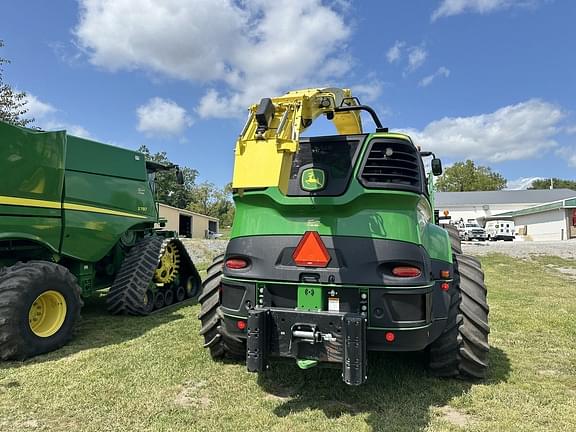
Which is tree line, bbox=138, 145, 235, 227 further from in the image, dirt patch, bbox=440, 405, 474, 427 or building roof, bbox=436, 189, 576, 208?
dirt patch, bbox=440, 405, 474, 427

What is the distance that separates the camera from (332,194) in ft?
12.0

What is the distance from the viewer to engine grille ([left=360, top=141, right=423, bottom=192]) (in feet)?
11.8

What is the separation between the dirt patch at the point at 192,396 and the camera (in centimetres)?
368

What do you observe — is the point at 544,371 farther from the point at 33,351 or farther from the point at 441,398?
the point at 33,351

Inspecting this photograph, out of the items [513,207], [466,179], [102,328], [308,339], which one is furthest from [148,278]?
[466,179]

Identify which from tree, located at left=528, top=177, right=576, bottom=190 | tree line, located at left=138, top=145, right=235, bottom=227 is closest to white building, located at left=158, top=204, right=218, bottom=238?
tree line, located at left=138, top=145, right=235, bottom=227

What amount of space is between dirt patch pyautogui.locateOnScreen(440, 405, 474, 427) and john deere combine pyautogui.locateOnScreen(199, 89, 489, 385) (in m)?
0.52

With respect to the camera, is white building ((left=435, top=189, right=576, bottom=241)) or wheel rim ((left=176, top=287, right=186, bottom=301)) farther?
white building ((left=435, top=189, right=576, bottom=241))

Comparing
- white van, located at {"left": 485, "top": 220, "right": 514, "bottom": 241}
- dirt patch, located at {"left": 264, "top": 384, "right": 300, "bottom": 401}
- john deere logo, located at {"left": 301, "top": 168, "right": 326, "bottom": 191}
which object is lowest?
dirt patch, located at {"left": 264, "top": 384, "right": 300, "bottom": 401}

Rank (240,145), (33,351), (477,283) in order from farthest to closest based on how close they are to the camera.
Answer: (33,351) < (477,283) < (240,145)

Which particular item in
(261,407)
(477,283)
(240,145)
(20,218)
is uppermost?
(240,145)

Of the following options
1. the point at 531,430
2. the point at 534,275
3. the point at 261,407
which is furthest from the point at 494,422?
the point at 534,275

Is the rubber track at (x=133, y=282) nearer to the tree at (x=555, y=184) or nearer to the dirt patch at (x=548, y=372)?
the dirt patch at (x=548, y=372)

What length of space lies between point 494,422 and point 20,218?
5.36 metres
